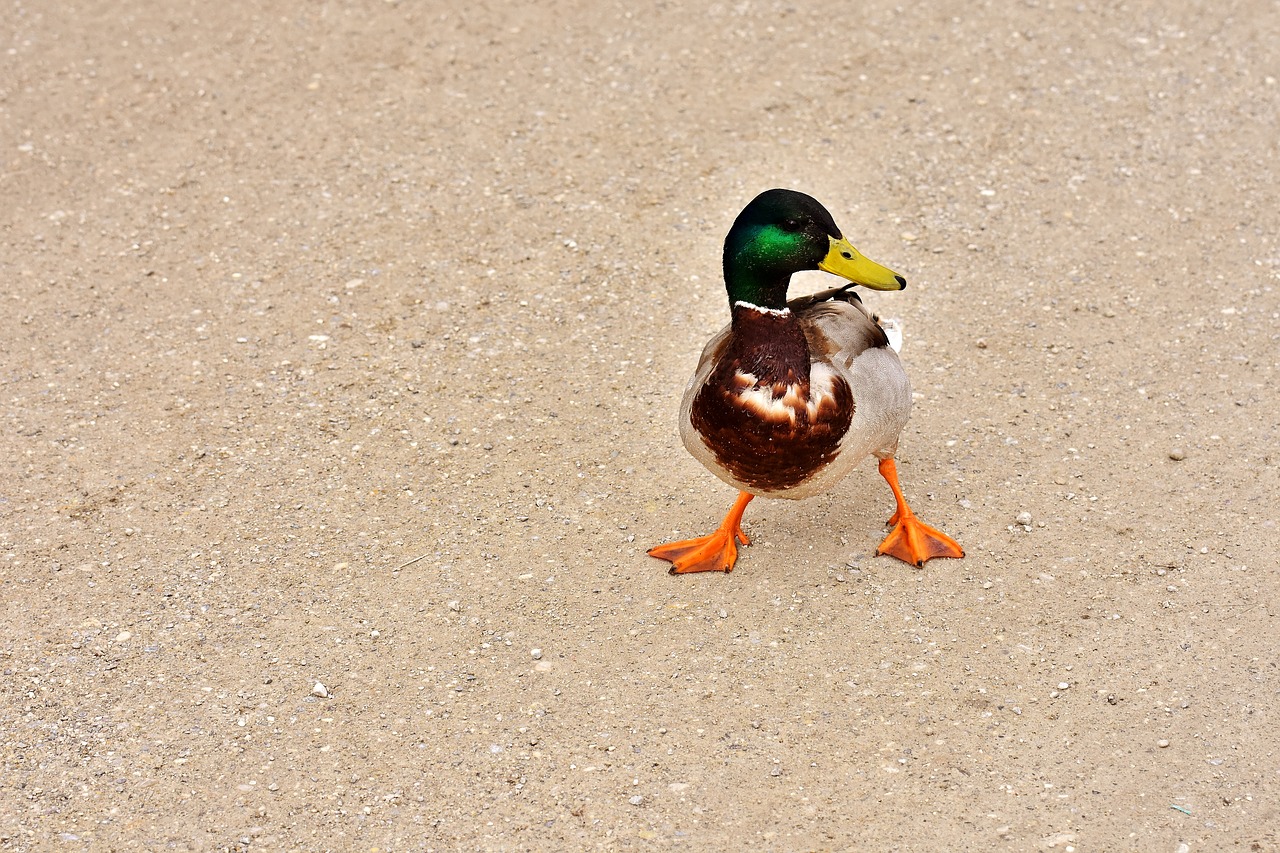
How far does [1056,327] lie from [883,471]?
1460 millimetres

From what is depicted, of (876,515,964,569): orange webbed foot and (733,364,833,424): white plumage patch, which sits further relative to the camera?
(876,515,964,569): orange webbed foot

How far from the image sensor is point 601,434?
5316 millimetres

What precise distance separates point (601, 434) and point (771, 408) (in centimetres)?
136

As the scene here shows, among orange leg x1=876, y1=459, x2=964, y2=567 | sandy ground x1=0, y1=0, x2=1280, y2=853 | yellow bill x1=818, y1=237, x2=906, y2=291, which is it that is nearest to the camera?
sandy ground x1=0, y1=0, x2=1280, y2=853

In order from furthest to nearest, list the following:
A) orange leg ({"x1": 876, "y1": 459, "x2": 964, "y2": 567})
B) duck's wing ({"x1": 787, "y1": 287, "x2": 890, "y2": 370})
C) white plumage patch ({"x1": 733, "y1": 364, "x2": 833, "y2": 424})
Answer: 1. orange leg ({"x1": 876, "y1": 459, "x2": 964, "y2": 567})
2. duck's wing ({"x1": 787, "y1": 287, "x2": 890, "y2": 370})
3. white plumage patch ({"x1": 733, "y1": 364, "x2": 833, "y2": 424})

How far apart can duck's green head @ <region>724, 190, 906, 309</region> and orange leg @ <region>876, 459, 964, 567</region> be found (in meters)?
0.81

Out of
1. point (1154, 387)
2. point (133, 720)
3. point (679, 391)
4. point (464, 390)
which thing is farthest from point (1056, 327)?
point (133, 720)

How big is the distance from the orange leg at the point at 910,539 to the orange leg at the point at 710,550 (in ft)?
1.69

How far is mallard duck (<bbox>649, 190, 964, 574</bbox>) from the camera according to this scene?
4.11m

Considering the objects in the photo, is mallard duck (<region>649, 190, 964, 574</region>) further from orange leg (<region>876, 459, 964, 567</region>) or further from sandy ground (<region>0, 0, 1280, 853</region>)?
sandy ground (<region>0, 0, 1280, 853</region>)

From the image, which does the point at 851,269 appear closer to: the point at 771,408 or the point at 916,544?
the point at 771,408

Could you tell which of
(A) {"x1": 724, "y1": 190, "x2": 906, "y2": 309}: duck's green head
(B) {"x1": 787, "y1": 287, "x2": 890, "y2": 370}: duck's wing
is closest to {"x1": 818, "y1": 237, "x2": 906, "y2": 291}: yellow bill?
(A) {"x1": 724, "y1": 190, "x2": 906, "y2": 309}: duck's green head

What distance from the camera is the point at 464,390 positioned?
555 cm

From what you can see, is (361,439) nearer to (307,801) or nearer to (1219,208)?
(307,801)
